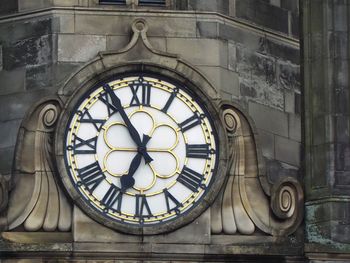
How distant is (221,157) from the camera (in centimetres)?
3152

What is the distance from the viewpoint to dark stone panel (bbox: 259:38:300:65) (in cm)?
3259

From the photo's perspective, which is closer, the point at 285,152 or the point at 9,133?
the point at 9,133

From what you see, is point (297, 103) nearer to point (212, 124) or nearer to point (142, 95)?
point (212, 124)

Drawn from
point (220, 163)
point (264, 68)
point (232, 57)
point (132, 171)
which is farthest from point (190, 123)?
point (264, 68)

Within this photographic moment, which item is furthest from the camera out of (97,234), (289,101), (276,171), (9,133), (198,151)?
(289,101)

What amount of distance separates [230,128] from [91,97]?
154cm

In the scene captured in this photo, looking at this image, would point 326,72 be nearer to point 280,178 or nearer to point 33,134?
point 280,178

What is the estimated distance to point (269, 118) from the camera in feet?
106

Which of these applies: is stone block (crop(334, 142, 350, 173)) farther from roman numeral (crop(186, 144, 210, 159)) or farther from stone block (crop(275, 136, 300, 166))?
roman numeral (crop(186, 144, 210, 159))

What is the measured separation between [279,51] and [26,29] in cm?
286

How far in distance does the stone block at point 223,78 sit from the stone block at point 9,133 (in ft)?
6.93

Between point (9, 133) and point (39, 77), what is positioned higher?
point (39, 77)

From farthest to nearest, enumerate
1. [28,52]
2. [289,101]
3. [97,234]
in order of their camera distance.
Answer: [289,101] → [28,52] → [97,234]

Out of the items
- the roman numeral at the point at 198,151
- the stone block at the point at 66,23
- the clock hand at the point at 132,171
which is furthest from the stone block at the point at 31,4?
the roman numeral at the point at 198,151
